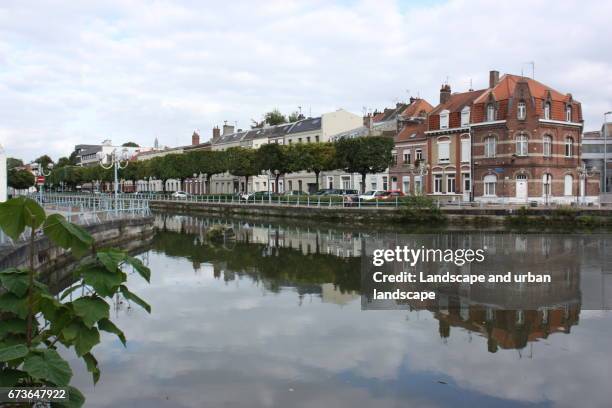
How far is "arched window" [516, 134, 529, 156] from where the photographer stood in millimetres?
46125

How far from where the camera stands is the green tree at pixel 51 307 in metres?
4.57

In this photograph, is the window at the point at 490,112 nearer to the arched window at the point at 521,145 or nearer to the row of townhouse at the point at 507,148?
the row of townhouse at the point at 507,148

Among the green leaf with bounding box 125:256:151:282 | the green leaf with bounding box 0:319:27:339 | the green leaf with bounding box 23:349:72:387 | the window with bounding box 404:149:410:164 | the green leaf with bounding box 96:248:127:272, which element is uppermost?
the window with bounding box 404:149:410:164

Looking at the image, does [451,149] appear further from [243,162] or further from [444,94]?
[243,162]

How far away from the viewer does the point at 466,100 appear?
52125mm

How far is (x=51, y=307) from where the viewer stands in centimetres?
501

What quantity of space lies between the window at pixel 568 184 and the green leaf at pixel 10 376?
4897cm

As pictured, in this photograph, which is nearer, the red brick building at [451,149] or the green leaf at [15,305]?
the green leaf at [15,305]

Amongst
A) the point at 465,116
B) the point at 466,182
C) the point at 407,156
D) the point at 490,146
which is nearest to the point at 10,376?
the point at 490,146

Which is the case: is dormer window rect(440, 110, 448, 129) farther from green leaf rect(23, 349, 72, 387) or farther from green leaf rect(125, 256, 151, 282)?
green leaf rect(23, 349, 72, 387)

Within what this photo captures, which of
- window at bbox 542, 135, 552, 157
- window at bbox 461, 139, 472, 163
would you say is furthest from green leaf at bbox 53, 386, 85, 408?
window at bbox 461, 139, 472, 163

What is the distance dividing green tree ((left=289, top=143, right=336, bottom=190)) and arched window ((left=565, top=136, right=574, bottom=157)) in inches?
796

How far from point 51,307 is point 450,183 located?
49134 millimetres

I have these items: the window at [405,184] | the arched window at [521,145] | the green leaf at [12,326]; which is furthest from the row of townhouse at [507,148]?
the green leaf at [12,326]
